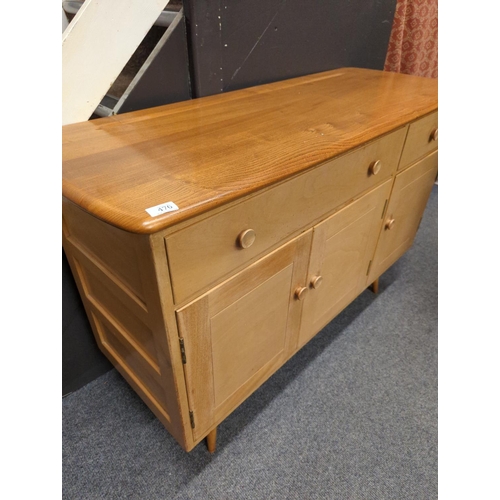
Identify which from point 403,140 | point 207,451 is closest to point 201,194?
point 403,140

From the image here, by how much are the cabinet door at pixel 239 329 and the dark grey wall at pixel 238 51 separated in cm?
45

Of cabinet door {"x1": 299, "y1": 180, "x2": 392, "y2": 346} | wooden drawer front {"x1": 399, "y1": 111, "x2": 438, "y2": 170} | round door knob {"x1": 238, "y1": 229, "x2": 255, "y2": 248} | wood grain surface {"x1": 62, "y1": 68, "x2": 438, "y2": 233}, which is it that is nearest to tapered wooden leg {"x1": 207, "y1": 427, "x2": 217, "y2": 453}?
cabinet door {"x1": 299, "y1": 180, "x2": 392, "y2": 346}

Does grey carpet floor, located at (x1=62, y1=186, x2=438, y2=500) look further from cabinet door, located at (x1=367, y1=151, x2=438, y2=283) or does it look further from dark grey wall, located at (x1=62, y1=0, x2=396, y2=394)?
cabinet door, located at (x1=367, y1=151, x2=438, y2=283)

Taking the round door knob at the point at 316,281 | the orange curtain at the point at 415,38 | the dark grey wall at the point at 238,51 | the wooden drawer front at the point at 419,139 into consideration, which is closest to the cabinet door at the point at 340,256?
the round door knob at the point at 316,281

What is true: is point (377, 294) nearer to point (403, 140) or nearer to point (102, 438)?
point (403, 140)

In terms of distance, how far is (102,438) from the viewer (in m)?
1.05

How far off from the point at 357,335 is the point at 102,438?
3.06ft

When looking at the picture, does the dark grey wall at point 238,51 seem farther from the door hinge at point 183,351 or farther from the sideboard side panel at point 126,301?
the door hinge at point 183,351

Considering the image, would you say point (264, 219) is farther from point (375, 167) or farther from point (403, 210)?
point (403, 210)

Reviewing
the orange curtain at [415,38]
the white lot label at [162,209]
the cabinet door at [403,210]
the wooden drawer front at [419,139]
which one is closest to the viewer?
the white lot label at [162,209]

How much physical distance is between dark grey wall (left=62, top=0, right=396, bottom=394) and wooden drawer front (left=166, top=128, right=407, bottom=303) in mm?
468

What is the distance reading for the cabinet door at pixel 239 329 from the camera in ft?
2.28

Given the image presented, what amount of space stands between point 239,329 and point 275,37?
0.91 meters

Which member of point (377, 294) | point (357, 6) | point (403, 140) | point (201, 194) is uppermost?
point (357, 6)
